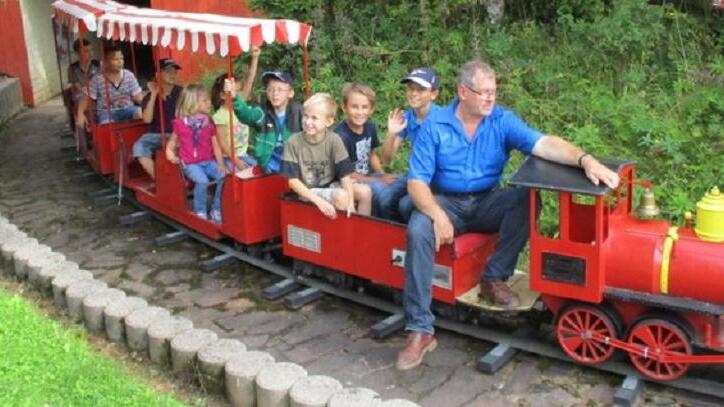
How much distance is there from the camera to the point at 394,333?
554 centimetres

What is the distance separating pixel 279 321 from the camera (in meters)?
5.82

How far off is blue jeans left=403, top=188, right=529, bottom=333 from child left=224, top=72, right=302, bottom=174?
1.94 metres

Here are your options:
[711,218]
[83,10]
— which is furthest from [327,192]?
[83,10]

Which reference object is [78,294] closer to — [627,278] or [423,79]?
[423,79]

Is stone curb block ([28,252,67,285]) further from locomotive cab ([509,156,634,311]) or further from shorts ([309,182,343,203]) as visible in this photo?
locomotive cab ([509,156,634,311])

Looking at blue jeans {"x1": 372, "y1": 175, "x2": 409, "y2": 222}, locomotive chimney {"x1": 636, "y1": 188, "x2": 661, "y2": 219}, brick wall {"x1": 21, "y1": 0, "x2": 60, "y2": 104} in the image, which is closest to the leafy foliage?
locomotive chimney {"x1": 636, "y1": 188, "x2": 661, "y2": 219}

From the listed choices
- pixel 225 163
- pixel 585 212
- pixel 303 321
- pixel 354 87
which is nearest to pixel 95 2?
pixel 225 163

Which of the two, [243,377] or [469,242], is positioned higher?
[469,242]

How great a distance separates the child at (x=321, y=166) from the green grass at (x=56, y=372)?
1.74 meters

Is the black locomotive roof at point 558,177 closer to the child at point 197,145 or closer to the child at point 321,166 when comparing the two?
the child at point 321,166

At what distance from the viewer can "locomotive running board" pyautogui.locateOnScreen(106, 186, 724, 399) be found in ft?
14.9

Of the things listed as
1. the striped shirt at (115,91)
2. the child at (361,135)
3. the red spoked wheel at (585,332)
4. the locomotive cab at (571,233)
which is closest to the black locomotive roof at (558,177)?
the locomotive cab at (571,233)

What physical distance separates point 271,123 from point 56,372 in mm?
2809

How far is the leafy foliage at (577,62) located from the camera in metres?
7.54
